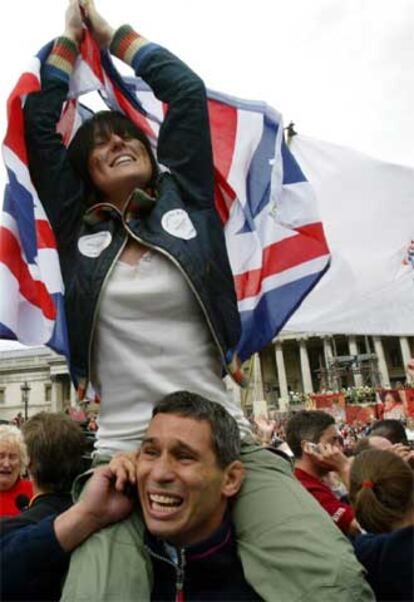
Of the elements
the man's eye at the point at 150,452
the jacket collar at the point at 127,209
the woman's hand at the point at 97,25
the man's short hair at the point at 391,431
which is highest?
the woman's hand at the point at 97,25

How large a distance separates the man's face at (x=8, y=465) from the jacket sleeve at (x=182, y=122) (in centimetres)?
252

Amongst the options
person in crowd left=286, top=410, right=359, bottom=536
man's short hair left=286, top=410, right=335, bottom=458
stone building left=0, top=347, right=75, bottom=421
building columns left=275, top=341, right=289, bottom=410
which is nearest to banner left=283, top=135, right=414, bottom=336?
person in crowd left=286, top=410, right=359, bottom=536

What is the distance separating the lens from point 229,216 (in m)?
2.64

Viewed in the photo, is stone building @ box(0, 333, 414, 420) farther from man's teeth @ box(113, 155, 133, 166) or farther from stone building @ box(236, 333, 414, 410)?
man's teeth @ box(113, 155, 133, 166)

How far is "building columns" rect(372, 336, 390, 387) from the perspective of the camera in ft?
177

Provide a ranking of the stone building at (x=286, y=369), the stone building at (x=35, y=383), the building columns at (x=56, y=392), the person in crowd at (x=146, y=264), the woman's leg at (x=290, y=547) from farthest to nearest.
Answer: the stone building at (x=35, y=383) → the building columns at (x=56, y=392) → the stone building at (x=286, y=369) → the person in crowd at (x=146, y=264) → the woman's leg at (x=290, y=547)

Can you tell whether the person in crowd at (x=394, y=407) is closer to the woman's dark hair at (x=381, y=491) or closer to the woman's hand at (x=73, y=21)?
the woman's dark hair at (x=381, y=491)

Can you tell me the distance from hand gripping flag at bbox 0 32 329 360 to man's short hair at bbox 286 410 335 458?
7.21ft

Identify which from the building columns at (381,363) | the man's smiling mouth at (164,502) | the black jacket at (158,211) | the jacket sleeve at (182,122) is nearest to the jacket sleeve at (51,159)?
the black jacket at (158,211)

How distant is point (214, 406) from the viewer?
1782 millimetres

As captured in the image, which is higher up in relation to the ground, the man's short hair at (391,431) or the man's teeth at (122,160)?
the man's teeth at (122,160)

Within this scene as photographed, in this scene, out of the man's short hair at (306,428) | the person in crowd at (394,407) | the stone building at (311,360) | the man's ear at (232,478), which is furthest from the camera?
the stone building at (311,360)

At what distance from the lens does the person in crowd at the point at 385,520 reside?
176cm

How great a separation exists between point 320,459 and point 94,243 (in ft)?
6.99
